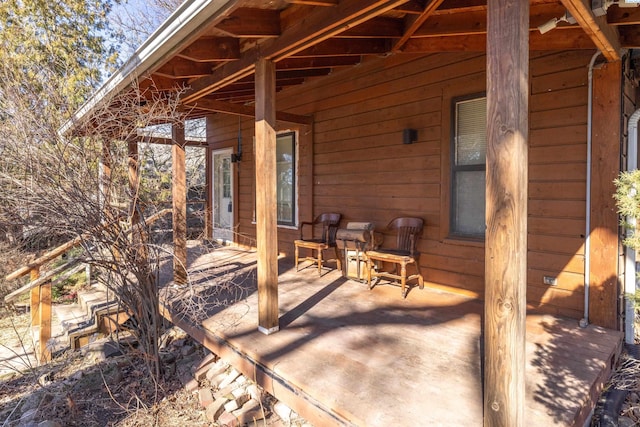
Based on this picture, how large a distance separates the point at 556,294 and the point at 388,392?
2.09m

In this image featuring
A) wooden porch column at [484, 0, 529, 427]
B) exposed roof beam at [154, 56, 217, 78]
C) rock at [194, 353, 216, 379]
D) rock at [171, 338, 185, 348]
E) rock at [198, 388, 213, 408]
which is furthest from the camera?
rock at [171, 338, 185, 348]

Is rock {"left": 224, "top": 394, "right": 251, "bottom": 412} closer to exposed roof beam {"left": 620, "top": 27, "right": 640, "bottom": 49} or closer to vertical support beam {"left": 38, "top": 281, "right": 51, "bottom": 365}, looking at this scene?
vertical support beam {"left": 38, "top": 281, "right": 51, "bottom": 365}

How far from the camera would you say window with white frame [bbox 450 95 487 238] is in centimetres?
366

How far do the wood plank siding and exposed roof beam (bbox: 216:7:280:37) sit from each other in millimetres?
2005

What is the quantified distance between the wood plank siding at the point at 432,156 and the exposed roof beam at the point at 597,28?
0.31 m

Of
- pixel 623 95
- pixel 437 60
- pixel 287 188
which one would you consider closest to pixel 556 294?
pixel 623 95

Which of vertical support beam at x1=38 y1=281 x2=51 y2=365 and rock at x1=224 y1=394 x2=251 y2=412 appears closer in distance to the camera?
rock at x1=224 y1=394 x2=251 y2=412

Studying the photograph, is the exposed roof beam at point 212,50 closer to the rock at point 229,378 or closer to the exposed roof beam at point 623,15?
the rock at point 229,378

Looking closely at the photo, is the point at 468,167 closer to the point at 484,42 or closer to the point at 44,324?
the point at 484,42

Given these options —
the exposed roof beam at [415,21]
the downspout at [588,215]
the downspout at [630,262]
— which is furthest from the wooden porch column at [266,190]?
the downspout at [630,262]

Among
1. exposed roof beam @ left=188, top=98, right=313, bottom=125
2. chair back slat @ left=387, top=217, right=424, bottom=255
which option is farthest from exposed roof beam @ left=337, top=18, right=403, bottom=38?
chair back slat @ left=387, top=217, right=424, bottom=255

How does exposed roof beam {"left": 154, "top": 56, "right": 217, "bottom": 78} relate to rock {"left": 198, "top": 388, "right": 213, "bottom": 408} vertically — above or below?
above

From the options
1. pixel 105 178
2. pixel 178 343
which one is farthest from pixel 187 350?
pixel 105 178

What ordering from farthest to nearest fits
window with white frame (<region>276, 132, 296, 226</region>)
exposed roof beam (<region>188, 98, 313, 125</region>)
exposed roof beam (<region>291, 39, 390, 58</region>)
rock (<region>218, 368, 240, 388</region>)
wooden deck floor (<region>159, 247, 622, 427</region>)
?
window with white frame (<region>276, 132, 296, 226</region>) < exposed roof beam (<region>188, 98, 313, 125</region>) < exposed roof beam (<region>291, 39, 390, 58</region>) < rock (<region>218, 368, 240, 388</region>) < wooden deck floor (<region>159, 247, 622, 427</region>)
